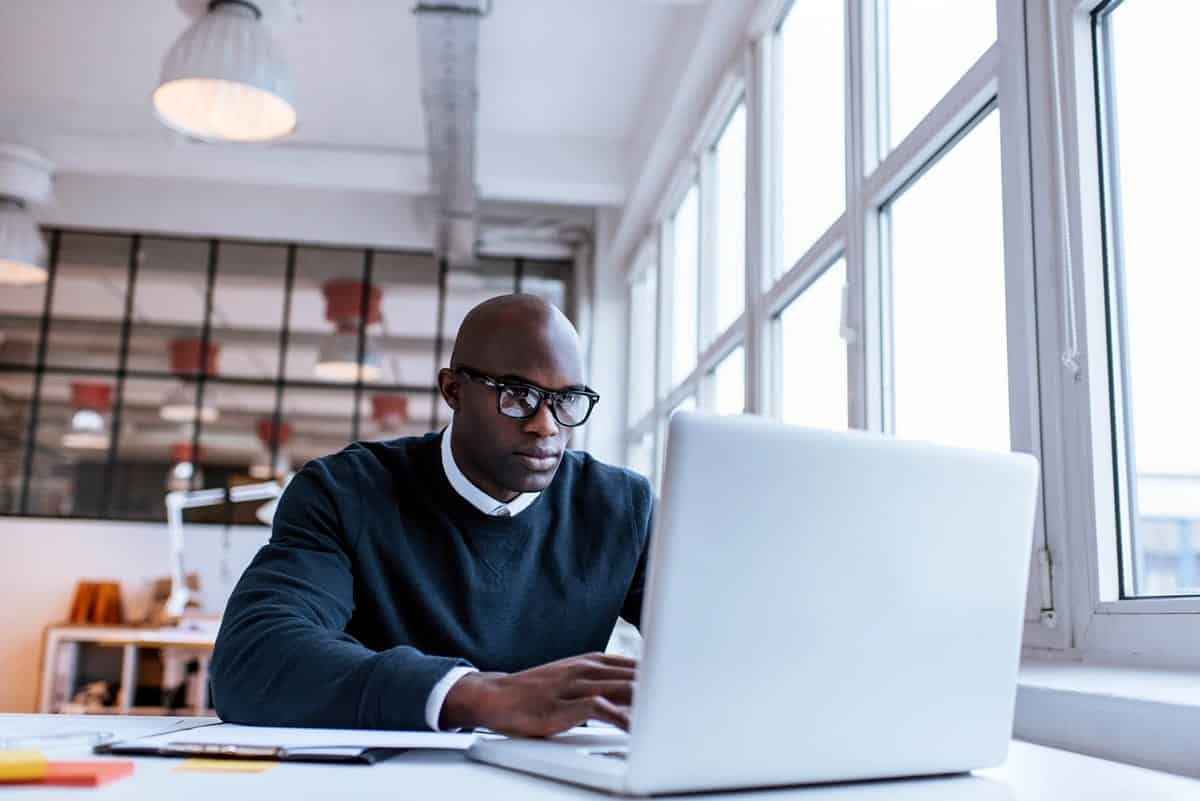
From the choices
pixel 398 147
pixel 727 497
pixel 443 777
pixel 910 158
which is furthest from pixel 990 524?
pixel 398 147

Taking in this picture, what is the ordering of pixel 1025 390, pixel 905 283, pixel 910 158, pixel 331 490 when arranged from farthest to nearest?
1. pixel 905 283
2. pixel 910 158
3. pixel 1025 390
4. pixel 331 490

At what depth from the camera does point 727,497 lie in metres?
0.76

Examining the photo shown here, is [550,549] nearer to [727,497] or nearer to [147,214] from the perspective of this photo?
[727,497]

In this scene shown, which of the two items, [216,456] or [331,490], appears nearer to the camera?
[331,490]

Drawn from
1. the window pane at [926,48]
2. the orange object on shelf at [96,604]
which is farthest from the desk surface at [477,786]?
the orange object on shelf at [96,604]

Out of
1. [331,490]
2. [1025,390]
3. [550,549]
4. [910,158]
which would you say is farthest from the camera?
[910,158]

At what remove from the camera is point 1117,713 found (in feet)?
3.91

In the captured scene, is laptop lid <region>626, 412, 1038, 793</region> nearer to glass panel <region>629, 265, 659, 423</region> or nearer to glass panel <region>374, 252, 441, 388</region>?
glass panel <region>629, 265, 659, 423</region>

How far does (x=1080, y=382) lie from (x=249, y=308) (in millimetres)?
5758

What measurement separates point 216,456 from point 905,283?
4970 millimetres

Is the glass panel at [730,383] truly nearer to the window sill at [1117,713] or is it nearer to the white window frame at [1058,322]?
the white window frame at [1058,322]

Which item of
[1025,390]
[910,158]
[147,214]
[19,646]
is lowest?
[19,646]

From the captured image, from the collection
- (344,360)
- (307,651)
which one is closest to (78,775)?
(307,651)

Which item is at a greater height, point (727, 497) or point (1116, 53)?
point (1116, 53)
